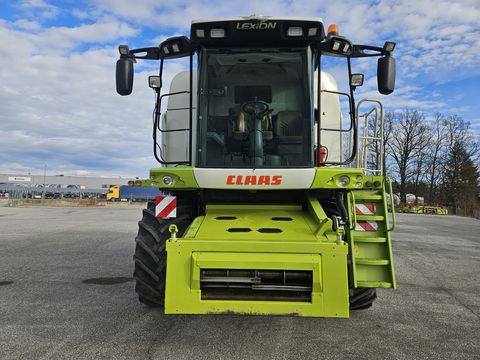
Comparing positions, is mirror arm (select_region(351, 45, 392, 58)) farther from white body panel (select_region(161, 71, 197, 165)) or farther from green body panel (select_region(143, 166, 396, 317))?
white body panel (select_region(161, 71, 197, 165))

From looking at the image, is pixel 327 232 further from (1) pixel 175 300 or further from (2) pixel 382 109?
(2) pixel 382 109

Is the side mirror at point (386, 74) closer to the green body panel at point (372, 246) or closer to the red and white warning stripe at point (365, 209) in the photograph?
the green body panel at point (372, 246)

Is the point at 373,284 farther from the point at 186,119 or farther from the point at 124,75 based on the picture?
the point at 124,75

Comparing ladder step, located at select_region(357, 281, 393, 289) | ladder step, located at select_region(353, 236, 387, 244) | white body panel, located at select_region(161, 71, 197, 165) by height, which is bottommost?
ladder step, located at select_region(357, 281, 393, 289)

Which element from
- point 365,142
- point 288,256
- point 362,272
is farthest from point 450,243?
point 288,256

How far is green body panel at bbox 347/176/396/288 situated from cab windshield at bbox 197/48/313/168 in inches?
34.8

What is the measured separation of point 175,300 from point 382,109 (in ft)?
11.6

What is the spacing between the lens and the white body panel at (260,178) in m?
4.54

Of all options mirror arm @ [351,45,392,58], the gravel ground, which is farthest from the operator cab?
the gravel ground

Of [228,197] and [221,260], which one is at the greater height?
[228,197]

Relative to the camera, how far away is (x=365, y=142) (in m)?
5.82

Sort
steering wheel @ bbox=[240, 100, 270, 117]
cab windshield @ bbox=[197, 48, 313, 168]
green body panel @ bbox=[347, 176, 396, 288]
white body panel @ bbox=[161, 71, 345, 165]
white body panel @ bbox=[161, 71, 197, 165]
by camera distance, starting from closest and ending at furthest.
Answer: green body panel @ bbox=[347, 176, 396, 288] → cab windshield @ bbox=[197, 48, 313, 168] → steering wheel @ bbox=[240, 100, 270, 117] → white body panel @ bbox=[161, 71, 345, 165] → white body panel @ bbox=[161, 71, 197, 165]

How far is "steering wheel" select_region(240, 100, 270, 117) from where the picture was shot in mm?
5035

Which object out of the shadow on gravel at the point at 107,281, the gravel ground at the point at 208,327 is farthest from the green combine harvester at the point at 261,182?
the shadow on gravel at the point at 107,281
